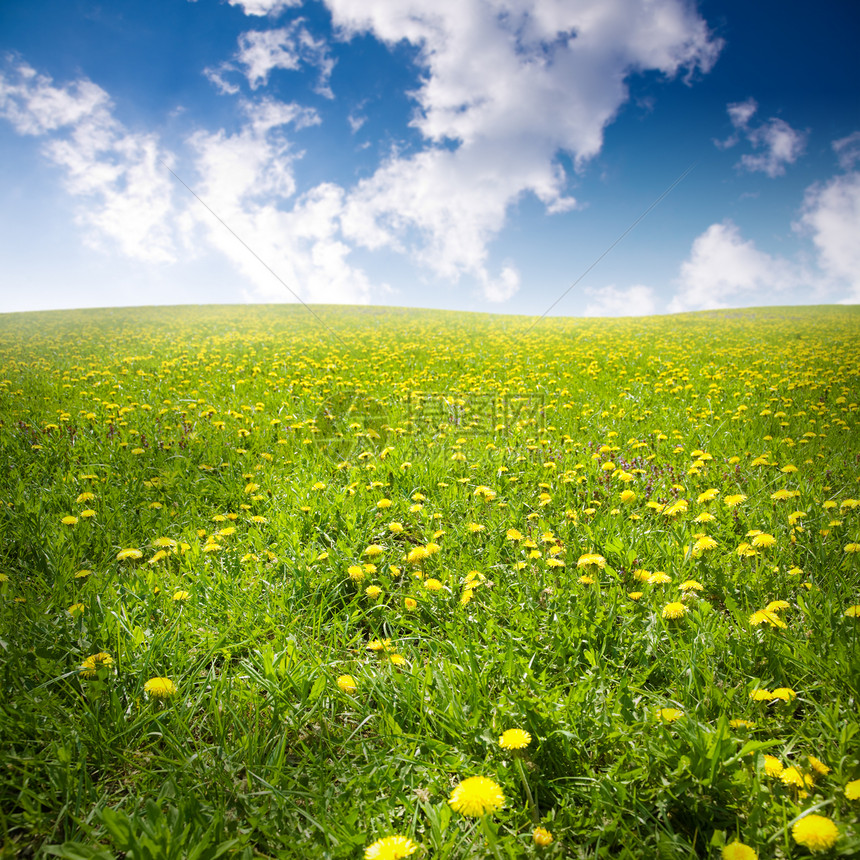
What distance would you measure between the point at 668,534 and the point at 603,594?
82 centimetres

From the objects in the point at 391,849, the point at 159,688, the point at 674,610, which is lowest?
the point at 391,849

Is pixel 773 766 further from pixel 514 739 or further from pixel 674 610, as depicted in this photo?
pixel 514 739

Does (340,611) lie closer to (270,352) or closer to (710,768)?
(710,768)

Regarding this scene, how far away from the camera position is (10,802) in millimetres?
1445

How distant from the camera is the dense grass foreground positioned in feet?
4.50

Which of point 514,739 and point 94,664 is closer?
point 514,739

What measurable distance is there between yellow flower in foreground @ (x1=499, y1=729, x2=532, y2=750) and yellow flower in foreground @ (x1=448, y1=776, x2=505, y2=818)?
0.55 ft

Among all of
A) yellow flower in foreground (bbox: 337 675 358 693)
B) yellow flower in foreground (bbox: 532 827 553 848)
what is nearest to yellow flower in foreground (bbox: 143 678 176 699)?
yellow flower in foreground (bbox: 337 675 358 693)

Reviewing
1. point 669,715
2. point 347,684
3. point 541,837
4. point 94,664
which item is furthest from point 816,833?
point 94,664

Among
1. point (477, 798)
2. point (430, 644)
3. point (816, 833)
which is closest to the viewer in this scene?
point (816, 833)

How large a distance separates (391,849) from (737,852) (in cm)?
94

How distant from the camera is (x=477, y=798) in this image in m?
1.28

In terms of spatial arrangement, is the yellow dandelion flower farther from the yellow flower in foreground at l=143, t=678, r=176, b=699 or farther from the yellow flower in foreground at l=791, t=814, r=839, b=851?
the yellow flower in foreground at l=143, t=678, r=176, b=699

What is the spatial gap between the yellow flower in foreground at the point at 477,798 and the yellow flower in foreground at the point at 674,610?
1157 mm
